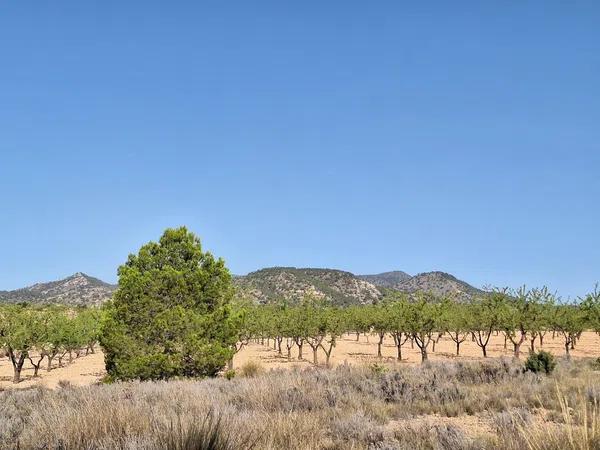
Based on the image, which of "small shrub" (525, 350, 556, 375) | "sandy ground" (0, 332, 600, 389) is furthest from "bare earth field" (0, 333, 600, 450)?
"sandy ground" (0, 332, 600, 389)

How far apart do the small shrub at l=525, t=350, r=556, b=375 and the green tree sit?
1252 centimetres

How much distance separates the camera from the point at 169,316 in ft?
69.9

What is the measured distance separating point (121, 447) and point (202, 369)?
1628cm

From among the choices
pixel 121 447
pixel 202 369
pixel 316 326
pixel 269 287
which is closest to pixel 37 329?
pixel 316 326

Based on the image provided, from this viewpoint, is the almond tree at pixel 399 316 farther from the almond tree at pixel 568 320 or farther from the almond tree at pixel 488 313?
the almond tree at pixel 568 320

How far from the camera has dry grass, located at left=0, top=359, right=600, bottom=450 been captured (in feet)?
18.3

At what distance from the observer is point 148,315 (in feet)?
71.2

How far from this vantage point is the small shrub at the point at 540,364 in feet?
66.4

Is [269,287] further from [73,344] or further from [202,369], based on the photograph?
[202,369]

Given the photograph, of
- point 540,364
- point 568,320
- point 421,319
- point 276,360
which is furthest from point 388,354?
point 540,364

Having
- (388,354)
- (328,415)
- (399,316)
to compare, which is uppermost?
(399,316)

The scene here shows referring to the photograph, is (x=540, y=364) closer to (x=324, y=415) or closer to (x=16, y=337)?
(x=324, y=415)

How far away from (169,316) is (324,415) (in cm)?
1339

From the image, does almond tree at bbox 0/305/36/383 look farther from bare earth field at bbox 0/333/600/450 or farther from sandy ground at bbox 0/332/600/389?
bare earth field at bbox 0/333/600/450
